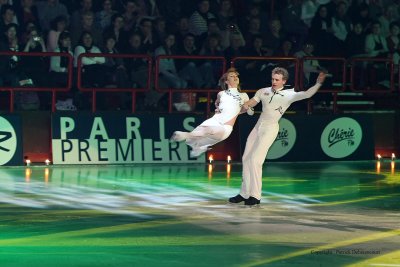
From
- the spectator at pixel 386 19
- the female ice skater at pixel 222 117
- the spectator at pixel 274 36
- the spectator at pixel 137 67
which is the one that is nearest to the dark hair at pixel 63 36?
the spectator at pixel 137 67

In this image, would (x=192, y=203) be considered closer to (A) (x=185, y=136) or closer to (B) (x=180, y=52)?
(A) (x=185, y=136)

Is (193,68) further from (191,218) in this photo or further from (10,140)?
(191,218)

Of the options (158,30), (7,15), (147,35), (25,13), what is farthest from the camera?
(158,30)

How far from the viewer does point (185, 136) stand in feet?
55.2

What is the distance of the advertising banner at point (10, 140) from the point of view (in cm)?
2258

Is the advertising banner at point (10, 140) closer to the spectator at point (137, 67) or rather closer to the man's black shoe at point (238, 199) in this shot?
the spectator at point (137, 67)

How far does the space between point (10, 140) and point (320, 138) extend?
24.5 ft

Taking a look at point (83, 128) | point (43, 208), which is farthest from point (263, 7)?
point (43, 208)

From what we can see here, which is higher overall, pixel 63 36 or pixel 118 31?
pixel 118 31

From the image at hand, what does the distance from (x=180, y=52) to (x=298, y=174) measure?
4.39m

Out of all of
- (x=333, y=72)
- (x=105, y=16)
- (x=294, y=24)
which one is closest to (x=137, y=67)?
(x=105, y=16)

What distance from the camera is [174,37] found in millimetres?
24078

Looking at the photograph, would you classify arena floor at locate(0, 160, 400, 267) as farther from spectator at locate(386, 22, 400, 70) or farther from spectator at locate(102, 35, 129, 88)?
spectator at locate(386, 22, 400, 70)

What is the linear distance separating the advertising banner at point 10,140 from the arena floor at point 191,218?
1.40 ft
